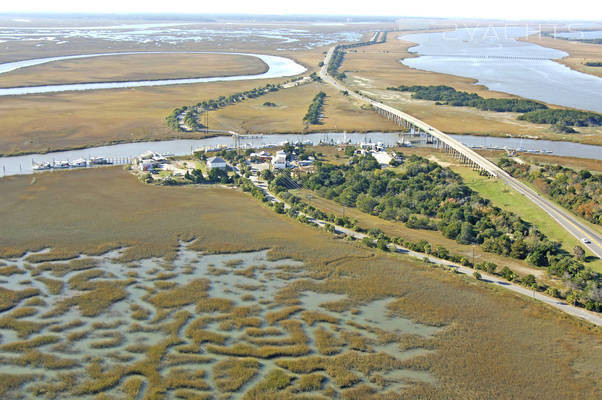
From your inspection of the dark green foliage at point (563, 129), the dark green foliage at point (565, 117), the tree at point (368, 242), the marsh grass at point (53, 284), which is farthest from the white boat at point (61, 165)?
the dark green foliage at point (565, 117)

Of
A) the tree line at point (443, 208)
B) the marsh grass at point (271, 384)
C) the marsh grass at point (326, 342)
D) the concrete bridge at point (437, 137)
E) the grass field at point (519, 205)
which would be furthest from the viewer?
the concrete bridge at point (437, 137)

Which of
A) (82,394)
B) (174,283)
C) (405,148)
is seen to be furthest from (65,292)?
(405,148)

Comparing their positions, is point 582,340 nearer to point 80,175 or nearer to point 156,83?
point 80,175

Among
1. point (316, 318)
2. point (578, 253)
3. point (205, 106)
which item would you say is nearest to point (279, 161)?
point (316, 318)

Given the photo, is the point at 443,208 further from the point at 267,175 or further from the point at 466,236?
the point at 267,175

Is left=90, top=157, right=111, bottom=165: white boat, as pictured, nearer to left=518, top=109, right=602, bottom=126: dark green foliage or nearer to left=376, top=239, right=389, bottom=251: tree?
left=376, top=239, right=389, bottom=251: tree

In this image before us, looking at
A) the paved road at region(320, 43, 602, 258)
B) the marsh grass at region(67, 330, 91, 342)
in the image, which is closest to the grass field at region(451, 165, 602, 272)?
the paved road at region(320, 43, 602, 258)

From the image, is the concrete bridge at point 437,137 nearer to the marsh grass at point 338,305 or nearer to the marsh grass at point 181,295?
the marsh grass at point 338,305
